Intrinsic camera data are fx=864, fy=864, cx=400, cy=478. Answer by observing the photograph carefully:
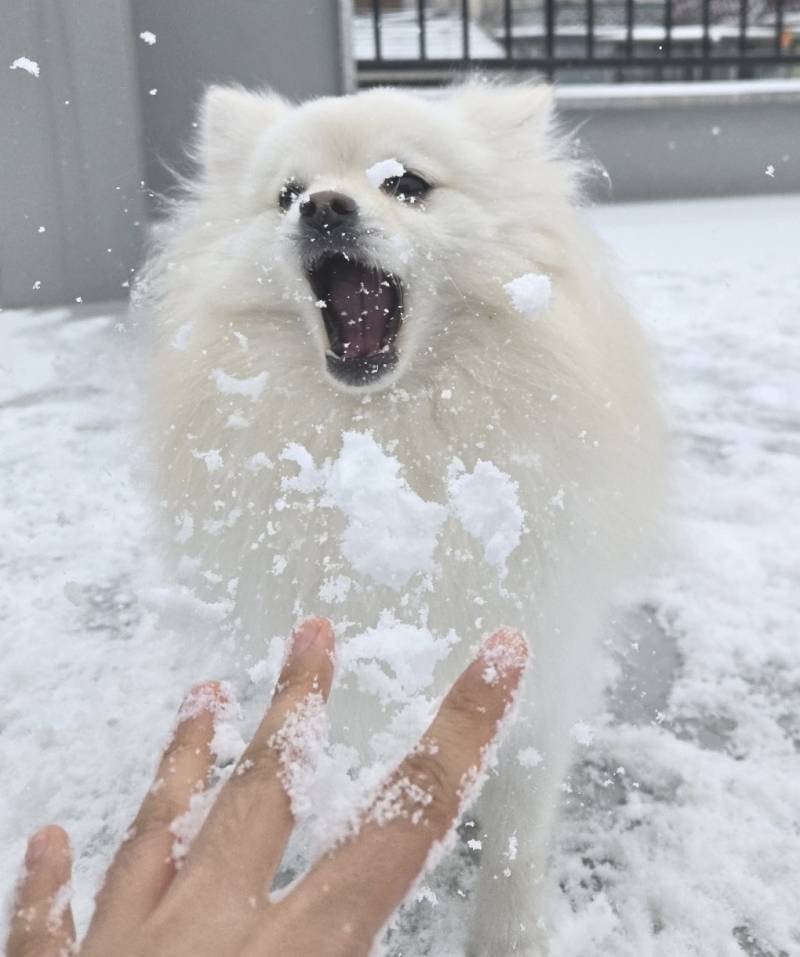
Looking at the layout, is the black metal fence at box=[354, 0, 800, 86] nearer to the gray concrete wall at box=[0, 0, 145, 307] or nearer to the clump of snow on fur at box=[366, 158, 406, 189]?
the gray concrete wall at box=[0, 0, 145, 307]

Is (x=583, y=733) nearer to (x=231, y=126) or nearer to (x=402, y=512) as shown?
(x=402, y=512)

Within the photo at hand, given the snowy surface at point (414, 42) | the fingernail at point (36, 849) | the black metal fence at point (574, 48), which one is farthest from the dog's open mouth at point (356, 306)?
the snowy surface at point (414, 42)

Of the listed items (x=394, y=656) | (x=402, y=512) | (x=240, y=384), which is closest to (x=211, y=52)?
(x=240, y=384)

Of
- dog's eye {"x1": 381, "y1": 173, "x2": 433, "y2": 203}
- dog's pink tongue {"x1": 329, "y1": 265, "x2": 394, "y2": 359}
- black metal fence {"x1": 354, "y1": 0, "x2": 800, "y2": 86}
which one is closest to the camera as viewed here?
dog's pink tongue {"x1": 329, "y1": 265, "x2": 394, "y2": 359}

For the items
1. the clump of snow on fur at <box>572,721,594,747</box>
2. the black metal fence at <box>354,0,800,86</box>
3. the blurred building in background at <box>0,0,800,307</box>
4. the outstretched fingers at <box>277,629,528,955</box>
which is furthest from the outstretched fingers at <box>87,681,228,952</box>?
the black metal fence at <box>354,0,800,86</box>

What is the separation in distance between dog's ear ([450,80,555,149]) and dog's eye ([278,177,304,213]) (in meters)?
0.44

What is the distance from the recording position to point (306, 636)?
Result: 81 cm

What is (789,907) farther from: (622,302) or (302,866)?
(622,302)

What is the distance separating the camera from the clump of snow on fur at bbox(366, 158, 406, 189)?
1.77 meters

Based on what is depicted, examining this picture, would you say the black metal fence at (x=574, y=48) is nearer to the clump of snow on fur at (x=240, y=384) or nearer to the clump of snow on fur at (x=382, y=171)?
the clump of snow on fur at (x=382, y=171)

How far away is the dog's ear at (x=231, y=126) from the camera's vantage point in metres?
2.05

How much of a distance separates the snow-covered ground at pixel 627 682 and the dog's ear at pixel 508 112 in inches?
20.8

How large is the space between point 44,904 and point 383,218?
4.30 feet

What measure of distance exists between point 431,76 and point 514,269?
270 inches
